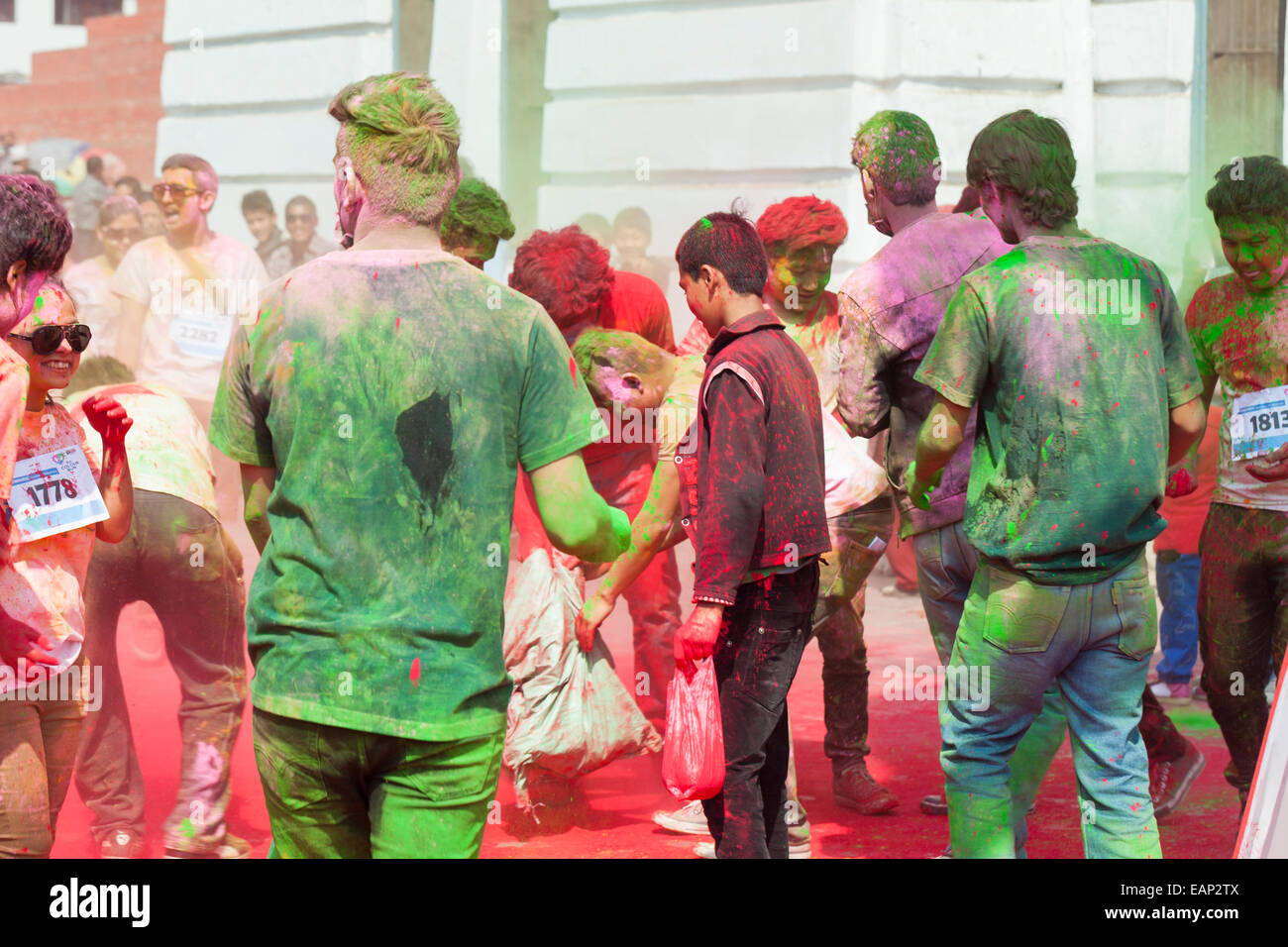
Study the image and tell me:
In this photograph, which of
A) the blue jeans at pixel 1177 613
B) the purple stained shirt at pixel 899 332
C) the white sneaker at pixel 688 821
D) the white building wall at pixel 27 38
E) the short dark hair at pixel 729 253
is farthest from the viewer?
the white building wall at pixel 27 38

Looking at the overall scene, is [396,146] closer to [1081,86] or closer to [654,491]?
[654,491]

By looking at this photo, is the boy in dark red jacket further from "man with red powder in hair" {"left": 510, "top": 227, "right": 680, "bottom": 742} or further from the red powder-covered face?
the red powder-covered face

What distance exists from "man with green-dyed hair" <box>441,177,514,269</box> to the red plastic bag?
217cm

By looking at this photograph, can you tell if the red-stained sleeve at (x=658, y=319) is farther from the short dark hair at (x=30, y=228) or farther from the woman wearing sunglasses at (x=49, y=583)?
the short dark hair at (x=30, y=228)

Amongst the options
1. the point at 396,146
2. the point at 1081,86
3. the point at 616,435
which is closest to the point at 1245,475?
the point at 616,435

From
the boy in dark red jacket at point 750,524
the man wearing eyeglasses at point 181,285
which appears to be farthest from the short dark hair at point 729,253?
the man wearing eyeglasses at point 181,285

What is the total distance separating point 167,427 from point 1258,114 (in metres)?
9.43

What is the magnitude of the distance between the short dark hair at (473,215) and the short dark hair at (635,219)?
456 cm

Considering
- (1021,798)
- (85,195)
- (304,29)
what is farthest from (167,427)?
(85,195)

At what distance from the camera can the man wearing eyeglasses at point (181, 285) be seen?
853 centimetres

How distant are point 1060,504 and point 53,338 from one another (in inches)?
92.4

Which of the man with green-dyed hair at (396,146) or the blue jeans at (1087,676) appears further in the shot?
the blue jeans at (1087,676)

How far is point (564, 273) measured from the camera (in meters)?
5.27

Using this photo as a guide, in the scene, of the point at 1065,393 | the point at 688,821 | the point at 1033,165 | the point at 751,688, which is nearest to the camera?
the point at 1065,393
